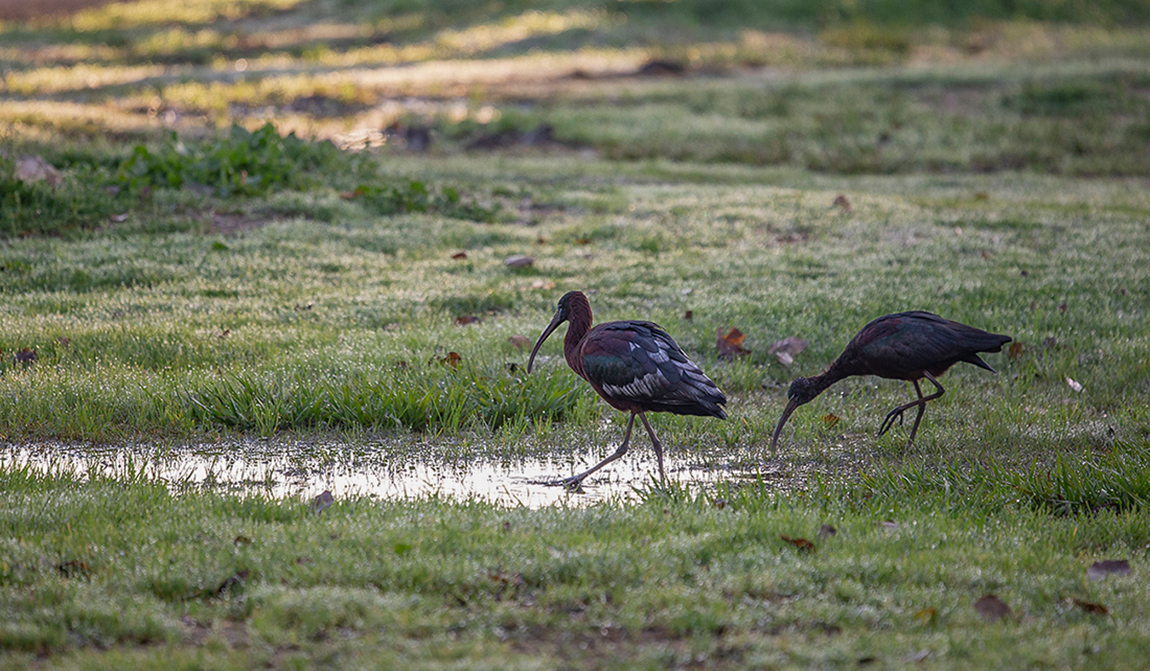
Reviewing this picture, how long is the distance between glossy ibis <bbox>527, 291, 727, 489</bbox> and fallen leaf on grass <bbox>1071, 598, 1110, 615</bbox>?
1839 mm

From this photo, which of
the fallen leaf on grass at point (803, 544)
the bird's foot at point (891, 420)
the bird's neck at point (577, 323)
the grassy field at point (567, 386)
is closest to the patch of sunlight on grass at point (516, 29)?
the grassy field at point (567, 386)

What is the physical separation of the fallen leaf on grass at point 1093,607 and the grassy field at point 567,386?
11 millimetres

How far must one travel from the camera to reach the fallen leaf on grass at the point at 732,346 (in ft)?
23.8

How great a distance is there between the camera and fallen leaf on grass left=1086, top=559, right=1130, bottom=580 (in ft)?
12.9

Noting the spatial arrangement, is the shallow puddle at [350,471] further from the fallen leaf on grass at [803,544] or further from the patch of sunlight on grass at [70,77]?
the patch of sunlight on grass at [70,77]

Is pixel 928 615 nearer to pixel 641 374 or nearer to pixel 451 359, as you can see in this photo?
pixel 641 374

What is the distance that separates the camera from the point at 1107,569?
3980mm

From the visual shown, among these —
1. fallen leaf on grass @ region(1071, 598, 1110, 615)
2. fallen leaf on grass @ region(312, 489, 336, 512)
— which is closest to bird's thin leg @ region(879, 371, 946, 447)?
fallen leaf on grass @ region(1071, 598, 1110, 615)

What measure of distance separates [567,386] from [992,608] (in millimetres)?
3290

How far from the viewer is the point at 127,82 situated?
80.0 feet

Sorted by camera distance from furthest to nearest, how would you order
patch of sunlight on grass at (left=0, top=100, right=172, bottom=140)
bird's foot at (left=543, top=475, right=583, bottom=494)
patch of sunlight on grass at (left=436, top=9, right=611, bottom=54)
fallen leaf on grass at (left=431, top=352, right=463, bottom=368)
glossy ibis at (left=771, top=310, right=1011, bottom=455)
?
patch of sunlight on grass at (left=436, top=9, right=611, bottom=54), patch of sunlight on grass at (left=0, top=100, right=172, bottom=140), fallen leaf on grass at (left=431, top=352, right=463, bottom=368), glossy ibis at (left=771, top=310, right=1011, bottom=455), bird's foot at (left=543, top=475, right=583, bottom=494)

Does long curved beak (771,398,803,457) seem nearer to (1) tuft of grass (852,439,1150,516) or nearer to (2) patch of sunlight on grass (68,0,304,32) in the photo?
(1) tuft of grass (852,439,1150,516)

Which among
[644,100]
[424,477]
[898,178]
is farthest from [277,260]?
[644,100]

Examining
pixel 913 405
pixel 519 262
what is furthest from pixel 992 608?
pixel 519 262
